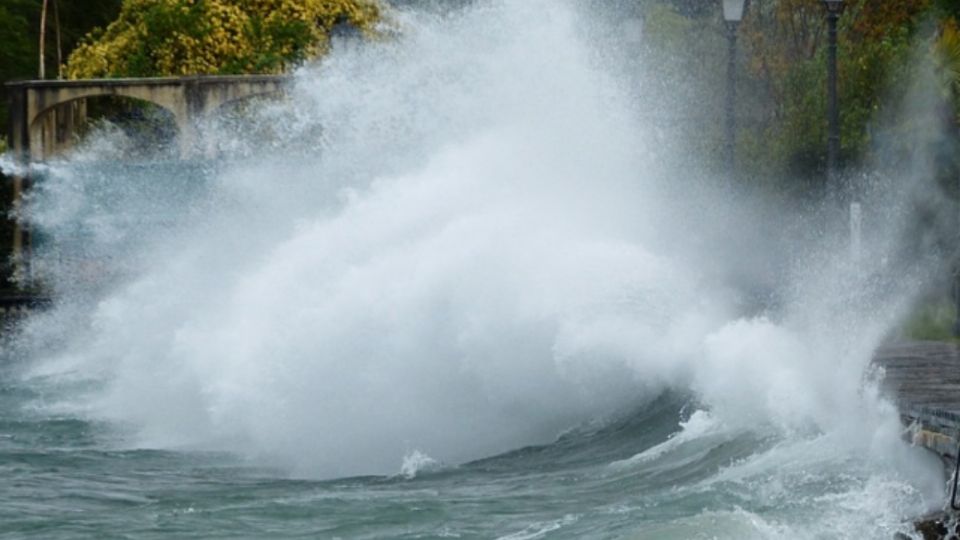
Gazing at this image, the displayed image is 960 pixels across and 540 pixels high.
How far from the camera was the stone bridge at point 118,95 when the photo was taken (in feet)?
159

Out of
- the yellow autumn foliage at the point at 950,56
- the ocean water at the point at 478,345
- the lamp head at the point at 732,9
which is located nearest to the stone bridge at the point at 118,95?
the yellow autumn foliage at the point at 950,56

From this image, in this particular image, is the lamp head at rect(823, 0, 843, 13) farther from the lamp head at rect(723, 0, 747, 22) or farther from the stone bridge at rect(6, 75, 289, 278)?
the stone bridge at rect(6, 75, 289, 278)

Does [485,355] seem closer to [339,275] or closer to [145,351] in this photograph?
[339,275]

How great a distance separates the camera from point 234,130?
48.8 m

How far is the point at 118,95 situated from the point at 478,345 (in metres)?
30.9

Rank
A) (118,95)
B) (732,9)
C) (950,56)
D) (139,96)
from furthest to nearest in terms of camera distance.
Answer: (118,95)
(139,96)
(950,56)
(732,9)

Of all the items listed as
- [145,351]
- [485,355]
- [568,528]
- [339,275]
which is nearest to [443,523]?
[568,528]

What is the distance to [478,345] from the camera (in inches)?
786

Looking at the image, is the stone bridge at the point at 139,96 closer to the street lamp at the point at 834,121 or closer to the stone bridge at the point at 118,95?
the stone bridge at the point at 118,95

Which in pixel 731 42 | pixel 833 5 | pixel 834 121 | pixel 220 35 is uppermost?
pixel 220 35

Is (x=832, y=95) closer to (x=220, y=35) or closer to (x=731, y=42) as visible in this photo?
(x=731, y=42)

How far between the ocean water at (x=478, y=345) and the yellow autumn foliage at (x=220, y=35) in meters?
22.2

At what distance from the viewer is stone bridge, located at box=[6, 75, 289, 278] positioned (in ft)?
159

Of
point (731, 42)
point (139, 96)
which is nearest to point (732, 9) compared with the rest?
point (731, 42)
